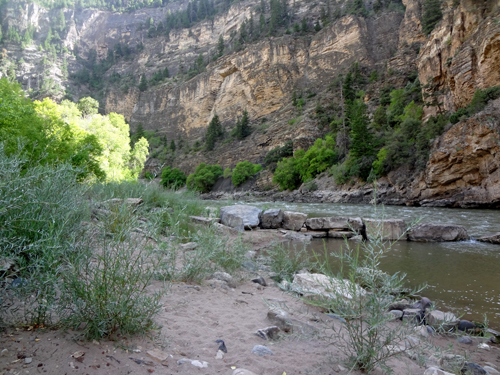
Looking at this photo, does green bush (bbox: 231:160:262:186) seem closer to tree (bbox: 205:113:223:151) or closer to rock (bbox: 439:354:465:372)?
tree (bbox: 205:113:223:151)

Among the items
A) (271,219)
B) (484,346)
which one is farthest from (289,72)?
(484,346)

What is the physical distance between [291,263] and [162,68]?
94769 millimetres

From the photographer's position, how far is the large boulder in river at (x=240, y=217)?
8.70 meters

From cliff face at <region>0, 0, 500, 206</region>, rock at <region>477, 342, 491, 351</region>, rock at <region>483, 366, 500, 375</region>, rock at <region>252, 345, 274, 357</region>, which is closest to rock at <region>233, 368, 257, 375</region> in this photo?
rock at <region>252, 345, 274, 357</region>

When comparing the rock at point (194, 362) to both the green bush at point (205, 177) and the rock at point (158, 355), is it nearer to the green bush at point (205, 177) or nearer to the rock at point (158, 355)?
the rock at point (158, 355)

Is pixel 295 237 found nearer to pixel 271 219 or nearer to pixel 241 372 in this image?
pixel 271 219

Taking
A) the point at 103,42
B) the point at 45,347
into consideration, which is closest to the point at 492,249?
the point at 45,347

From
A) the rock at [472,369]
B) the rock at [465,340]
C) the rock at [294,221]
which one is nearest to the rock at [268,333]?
the rock at [472,369]

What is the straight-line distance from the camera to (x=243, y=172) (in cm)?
4388

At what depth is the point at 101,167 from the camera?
17.4m

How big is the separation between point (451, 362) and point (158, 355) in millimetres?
2153

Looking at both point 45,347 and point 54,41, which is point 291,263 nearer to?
point 45,347

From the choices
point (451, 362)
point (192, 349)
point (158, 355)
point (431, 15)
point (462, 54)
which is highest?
point (431, 15)

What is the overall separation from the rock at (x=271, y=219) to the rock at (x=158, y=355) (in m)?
7.94
